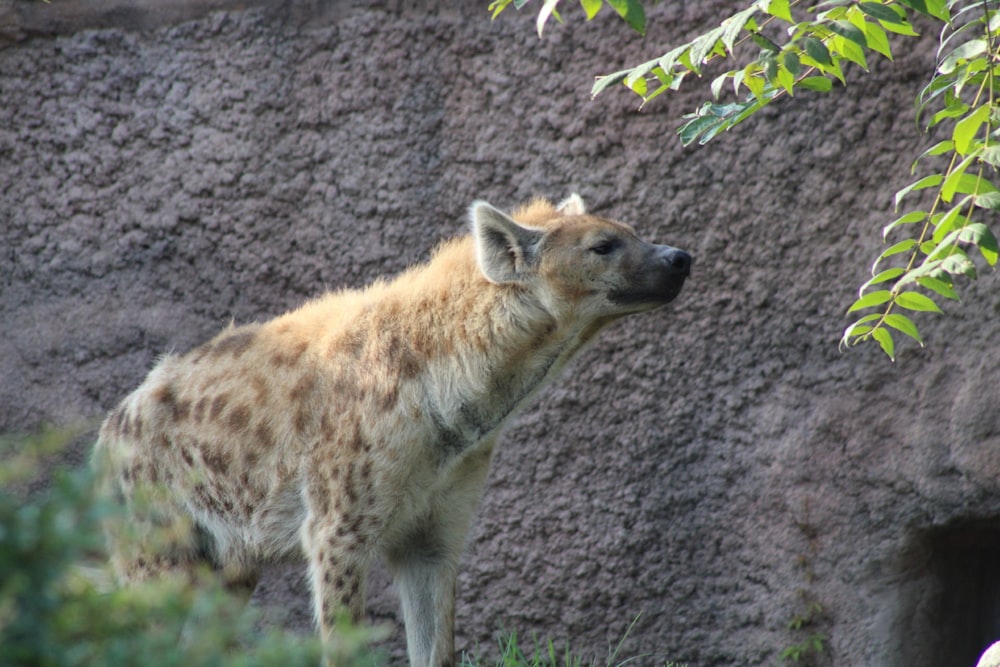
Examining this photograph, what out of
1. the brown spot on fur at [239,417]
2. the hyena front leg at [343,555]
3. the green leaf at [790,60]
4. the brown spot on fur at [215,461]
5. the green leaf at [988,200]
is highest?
the green leaf at [790,60]

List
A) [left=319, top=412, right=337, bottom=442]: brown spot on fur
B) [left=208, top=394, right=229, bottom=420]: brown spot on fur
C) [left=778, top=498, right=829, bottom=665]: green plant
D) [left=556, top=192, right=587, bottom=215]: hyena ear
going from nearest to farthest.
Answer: [left=319, top=412, right=337, bottom=442]: brown spot on fur, [left=208, top=394, right=229, bottom=420]: brown spot on fur, [left=556, top=192, right=587, bottom=215]: hyena ear, [left=778, top=498, right=829, bottom=665]: green plant

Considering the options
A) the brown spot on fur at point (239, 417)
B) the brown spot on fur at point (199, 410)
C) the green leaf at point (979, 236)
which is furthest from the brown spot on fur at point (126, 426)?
the green leaf at point (979, 236)

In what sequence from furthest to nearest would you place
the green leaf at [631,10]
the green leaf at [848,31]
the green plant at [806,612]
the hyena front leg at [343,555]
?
1. the green plant at [806,612]
2. the hyena front leg at [343,555]
3. the green leaf at [848,31]
4. the green leaf at [631,10]

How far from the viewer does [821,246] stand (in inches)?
139

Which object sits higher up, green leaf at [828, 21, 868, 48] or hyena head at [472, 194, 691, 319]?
green leaf at [828, 21, 868, 48]

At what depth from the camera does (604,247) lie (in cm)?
306

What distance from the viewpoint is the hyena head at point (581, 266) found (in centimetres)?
301

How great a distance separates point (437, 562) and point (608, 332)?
0.96 metres

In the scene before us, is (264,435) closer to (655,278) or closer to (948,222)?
(655,278)

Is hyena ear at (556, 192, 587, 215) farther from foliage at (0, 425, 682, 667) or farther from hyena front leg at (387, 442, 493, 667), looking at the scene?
foliage at (0, 425, 682, 667)

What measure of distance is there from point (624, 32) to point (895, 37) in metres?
0.77

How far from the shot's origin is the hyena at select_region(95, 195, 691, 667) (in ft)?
9.71

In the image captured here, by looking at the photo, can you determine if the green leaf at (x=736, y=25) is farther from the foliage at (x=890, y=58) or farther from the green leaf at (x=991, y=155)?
the green leaf at (x=991, y=155)

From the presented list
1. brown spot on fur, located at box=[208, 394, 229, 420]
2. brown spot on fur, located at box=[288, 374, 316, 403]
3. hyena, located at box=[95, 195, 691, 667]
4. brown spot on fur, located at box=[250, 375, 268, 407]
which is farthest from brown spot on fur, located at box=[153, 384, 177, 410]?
brown spot on fur, located at box=[288, 374, 316, 403]
